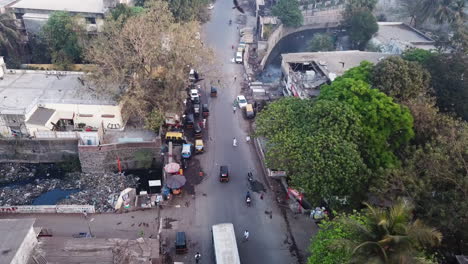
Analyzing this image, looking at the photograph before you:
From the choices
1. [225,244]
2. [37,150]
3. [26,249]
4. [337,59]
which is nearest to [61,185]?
[37,150]

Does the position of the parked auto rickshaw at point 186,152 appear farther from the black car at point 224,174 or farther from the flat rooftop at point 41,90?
the flat rooftop at point 41,90

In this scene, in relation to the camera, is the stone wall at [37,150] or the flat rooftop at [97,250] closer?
the flat rooftop at [97,250]

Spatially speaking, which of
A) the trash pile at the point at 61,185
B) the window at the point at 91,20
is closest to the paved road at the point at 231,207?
the trash pile at the point at 61,185

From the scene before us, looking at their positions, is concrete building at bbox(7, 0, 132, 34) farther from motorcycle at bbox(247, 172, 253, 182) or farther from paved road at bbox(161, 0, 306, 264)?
motorcycle at bbox(247, 172, 253, 182)

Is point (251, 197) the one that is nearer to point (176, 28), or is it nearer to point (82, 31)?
point (176, 28)

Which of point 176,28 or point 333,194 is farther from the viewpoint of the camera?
point 176,28

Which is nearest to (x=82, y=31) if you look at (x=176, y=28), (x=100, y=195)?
(x=176, y=28)
